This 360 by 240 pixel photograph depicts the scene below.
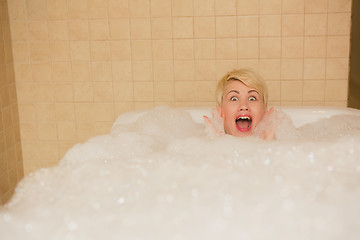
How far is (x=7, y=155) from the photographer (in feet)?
9.68

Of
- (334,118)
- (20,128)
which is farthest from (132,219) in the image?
(20,128)

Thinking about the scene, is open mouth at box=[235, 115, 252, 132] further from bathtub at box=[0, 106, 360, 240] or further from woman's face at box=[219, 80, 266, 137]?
bathtub at box=[0, 106, 360, 240]

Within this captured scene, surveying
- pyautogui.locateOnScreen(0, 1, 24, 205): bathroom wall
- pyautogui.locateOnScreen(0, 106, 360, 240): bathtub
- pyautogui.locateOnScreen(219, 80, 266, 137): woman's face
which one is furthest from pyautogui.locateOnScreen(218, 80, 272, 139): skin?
pyautogui.locateOnScreen(0, 1, 24, 205): bathroom wall

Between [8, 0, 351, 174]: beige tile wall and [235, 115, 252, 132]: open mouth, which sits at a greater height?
[8, 0, 351, 174]: beige tile wall

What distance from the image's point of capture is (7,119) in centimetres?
294

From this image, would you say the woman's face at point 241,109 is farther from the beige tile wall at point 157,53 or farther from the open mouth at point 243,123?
the beige tile wall at point 157,53

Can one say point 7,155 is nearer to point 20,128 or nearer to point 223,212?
point 20,128

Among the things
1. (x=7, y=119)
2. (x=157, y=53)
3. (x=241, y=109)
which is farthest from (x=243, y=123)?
(x=7, y=119)

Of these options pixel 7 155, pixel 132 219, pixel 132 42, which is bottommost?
pixel 7 155

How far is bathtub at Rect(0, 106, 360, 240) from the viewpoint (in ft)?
4.91

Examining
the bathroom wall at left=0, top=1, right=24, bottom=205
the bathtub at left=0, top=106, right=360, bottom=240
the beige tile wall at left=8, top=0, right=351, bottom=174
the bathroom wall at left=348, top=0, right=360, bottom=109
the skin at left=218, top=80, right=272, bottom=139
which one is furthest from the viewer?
the bathroom wall at left=0, top=1, right=24, bottom=205

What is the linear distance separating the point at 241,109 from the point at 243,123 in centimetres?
10

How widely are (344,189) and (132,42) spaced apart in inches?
65.5

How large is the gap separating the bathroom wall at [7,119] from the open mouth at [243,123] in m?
1.44
